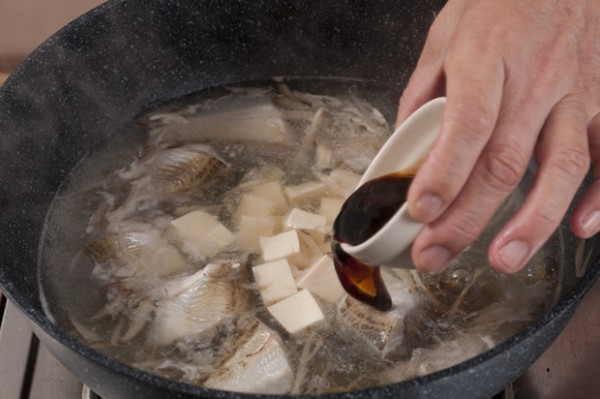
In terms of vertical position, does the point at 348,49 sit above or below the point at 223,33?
below

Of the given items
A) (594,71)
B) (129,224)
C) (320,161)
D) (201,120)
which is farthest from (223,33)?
(594,71)

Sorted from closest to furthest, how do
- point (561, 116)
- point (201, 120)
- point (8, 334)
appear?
point (561, 116)
point (8, 334)
point (201, 120)

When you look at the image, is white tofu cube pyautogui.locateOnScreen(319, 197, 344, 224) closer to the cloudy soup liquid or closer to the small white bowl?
the cloudy soup liquid

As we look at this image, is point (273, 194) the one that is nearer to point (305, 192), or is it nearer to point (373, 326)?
point (305, 192)

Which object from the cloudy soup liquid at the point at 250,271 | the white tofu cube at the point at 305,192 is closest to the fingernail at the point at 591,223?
the cloudy soup liquid at the point at 250,271

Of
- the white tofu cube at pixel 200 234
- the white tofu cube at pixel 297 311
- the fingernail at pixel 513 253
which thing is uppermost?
the fingernail at pixel 513 253

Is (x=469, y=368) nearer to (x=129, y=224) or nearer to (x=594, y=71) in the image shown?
(x=594, y=71)

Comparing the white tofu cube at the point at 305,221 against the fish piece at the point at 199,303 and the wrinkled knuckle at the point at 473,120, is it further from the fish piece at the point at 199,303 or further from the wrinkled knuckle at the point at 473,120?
the wrinkled knuckle at the point at 473,120
